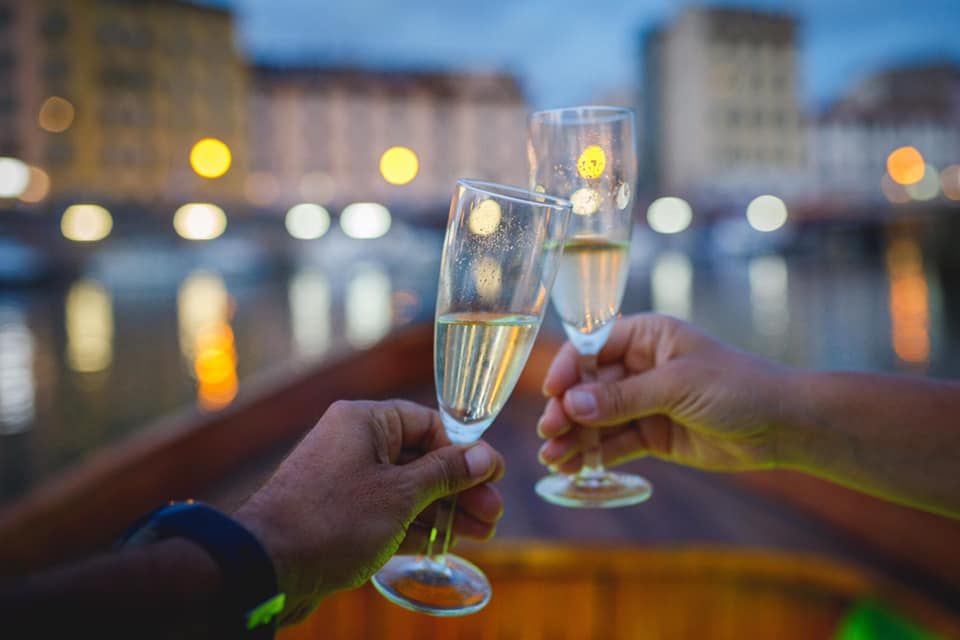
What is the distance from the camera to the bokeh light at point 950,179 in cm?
5143

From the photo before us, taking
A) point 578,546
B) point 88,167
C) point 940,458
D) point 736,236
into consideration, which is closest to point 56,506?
point 578,546

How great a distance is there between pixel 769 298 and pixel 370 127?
33.1 metres

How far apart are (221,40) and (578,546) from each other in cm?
4552

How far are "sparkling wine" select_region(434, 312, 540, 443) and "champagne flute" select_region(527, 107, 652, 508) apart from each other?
0.21 metres

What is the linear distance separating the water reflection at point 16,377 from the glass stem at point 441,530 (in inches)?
254

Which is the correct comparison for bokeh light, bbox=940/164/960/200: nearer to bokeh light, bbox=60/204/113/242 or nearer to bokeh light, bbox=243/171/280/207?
bokeh light, bbox=243/171/280/207

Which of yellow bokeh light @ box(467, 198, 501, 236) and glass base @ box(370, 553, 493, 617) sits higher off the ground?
yellow bokeh light @ box(467, 198, 501, 236)

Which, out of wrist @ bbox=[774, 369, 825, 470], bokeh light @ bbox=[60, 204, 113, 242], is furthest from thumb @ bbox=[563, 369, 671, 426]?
bokeh light @ bbox=[60, 204, 113, 242]

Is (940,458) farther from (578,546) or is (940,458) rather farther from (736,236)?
(736,236)

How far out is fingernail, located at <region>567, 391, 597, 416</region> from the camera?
3.35 feet

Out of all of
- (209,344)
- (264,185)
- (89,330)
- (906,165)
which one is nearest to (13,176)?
(264,185)

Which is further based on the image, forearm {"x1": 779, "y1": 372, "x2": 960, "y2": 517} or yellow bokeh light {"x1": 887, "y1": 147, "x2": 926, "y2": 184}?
yellow bokeh light {"x1": 887, "y1": 147, "x2": 926, "y2": 184}

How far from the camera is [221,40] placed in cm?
4216

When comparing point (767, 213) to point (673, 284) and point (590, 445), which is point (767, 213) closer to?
point (673, 284)
